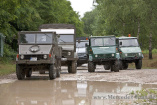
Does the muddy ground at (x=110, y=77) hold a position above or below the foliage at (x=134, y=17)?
below

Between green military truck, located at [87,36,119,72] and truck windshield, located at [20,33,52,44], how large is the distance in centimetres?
642

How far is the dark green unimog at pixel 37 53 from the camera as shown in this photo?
18094mm

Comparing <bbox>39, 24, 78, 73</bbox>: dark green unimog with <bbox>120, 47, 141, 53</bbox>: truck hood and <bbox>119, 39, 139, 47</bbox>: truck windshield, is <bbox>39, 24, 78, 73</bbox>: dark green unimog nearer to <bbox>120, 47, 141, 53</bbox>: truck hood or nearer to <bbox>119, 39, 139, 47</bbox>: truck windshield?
<bbox>120, 47, 141, 53</bbox>: truck hood

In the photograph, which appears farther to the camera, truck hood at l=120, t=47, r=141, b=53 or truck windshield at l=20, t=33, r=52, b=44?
truck hood at l=120, t=47, r=141, b=53

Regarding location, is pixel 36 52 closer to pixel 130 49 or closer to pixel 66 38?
pixel 66 38

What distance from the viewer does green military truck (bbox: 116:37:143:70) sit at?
28.5m

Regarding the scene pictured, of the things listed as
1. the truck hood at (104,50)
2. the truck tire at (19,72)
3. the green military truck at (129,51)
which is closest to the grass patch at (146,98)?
the truck tire at (19,72)

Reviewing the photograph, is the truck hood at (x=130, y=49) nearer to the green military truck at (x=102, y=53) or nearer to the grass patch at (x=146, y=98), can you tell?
the green military truck at (x=102, y=53)

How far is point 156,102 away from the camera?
988 cm

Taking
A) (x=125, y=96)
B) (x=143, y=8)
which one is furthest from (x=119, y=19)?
(x=125, y=96)

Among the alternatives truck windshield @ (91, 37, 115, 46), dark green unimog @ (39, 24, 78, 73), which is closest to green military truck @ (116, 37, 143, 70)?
truck windshield @ (91, 37, 115, 46)

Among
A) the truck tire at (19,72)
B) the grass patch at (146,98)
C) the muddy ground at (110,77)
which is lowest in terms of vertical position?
the grass patch at (146,98)

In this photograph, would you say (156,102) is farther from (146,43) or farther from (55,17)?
(146,43)

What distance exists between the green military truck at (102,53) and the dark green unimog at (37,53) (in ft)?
18.5
